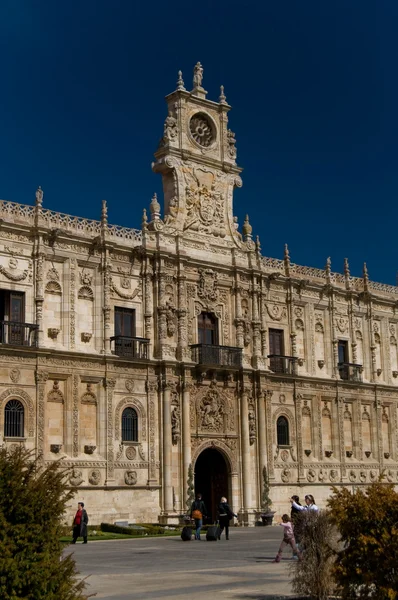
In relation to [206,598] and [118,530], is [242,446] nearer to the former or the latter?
[118,530]

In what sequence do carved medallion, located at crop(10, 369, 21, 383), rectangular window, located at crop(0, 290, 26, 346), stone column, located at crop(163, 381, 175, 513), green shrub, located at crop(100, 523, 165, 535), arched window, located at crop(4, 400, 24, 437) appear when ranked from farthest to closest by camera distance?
stone column, located at crop(163, 381, 175, 513), rectangular window, located at crop(0, 290, 26, 346), carved medallion, located at crop(10, 369, 21, 383), arched window, located at crop(4, 400, 24, 437), green shrub, located at crop(100, 523, 165, 535)

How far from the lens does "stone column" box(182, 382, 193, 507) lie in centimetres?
4031

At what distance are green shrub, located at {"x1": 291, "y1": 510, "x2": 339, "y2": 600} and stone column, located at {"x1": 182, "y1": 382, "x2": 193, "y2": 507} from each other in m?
24.5

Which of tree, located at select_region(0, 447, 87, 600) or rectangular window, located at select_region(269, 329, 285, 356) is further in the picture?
rectangular window, located at select_region(269, 329, 285, 356)

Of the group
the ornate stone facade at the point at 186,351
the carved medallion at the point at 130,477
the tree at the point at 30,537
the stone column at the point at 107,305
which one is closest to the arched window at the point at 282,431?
the ornate stone facade at the point at 186,351

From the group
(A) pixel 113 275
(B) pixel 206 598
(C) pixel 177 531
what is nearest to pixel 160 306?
(A) pixel 113 275

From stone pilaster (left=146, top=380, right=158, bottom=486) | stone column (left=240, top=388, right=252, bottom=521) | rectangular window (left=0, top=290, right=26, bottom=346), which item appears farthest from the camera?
stone column (left=240, top=388, right=252, bottom=521)

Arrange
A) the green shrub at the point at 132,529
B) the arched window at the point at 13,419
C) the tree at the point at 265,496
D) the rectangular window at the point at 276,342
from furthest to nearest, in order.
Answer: the rectangular window at the point at 276,342
the tree at the point at 265,496
the arched window at the point at 13,419
the green shrub at the point at 132,529

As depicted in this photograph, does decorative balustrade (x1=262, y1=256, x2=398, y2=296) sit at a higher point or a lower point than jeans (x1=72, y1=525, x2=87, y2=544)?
higher

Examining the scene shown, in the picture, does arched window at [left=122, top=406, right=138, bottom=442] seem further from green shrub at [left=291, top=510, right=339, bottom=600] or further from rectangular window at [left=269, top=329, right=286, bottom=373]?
green shrub at [left=291, top=510, right=339, bottom=600]

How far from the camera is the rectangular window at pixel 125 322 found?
132ft

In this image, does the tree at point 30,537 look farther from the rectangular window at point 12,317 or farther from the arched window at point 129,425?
the arched window at point 129,425

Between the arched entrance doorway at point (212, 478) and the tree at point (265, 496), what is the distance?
186 centimetres

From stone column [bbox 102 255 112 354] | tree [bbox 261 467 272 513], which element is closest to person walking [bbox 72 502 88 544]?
stone column [bbox 102 255 112 354]
